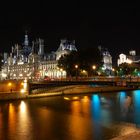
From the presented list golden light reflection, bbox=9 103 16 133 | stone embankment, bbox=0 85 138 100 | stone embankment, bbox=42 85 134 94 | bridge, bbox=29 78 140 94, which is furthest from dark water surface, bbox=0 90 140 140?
stone embankment, bbox=42 85 134 94

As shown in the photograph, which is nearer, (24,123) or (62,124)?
(62,124)

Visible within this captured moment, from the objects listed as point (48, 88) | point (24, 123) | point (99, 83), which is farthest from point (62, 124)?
point (48, 88)

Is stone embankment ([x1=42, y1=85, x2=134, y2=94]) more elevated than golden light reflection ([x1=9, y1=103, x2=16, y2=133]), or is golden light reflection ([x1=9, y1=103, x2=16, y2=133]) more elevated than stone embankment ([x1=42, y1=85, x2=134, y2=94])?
stone embankment ([x1=42, y1=85, x2=134, y2=94])

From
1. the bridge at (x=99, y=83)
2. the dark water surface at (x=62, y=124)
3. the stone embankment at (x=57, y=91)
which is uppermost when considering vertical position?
the bridge at (x=99, y=83)

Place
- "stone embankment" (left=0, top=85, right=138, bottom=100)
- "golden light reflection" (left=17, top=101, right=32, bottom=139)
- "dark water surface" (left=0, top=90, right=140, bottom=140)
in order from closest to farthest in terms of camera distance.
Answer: "dark water surface" (left=0, top=90, right=140, bottom=140), "golden light reflection" (left=17, top=101, right=32, bottom=139), "stone embankment" (left=0, top=85, right=138, bottom=100)

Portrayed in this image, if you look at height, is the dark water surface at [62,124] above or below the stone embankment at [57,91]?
below

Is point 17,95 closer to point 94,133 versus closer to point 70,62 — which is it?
point 94,133

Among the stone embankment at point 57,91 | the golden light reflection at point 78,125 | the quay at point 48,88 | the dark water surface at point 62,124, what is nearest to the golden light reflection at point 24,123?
the dark water surface at point 62,124

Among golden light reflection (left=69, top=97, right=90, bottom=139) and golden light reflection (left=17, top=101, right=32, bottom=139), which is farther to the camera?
golden light reflection (left=17, top=101, right=32, bottom=139)

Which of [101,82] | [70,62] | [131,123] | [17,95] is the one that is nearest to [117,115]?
[131,123]

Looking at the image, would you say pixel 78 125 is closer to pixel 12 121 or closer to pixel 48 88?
pixel 12 121

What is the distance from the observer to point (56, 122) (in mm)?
33000

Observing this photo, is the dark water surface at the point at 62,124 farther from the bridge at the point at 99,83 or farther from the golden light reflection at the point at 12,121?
the bridge at the point at 99,83

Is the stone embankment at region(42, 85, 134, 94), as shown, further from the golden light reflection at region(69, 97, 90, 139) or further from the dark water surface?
the golden light reflection at region(69, 97, 90, 139)
